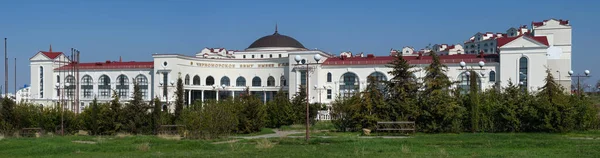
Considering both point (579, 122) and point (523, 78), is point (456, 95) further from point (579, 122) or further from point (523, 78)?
point (523, 78)

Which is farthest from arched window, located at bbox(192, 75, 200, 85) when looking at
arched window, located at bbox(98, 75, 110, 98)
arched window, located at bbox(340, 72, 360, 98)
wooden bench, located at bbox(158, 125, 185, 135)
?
wooden bench, located at bbox(158, 125, 185, 135)

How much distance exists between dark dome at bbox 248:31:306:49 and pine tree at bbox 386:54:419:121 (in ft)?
186

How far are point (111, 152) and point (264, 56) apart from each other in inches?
2653

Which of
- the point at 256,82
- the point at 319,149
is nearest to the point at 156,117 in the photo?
the point at 319,149

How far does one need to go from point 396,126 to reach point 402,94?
2.07 meters

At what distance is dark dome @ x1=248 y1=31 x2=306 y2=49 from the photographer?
87.8 meters

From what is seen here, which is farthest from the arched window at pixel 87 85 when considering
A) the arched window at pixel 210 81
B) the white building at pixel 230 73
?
the arched window at pixel 210 81

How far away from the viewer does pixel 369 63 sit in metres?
70.2

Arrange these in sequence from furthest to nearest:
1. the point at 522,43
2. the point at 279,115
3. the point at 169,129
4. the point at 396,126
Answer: the point at 522,43 < the point at 279,115 < the point at 169,129 < the point at 396,126

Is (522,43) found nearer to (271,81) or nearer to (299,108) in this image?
(271,81)

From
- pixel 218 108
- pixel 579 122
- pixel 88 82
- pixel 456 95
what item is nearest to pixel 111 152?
pixel 218 108

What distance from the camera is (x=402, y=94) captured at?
30.3 metres

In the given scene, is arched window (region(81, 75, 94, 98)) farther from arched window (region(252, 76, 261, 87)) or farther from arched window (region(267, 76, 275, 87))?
arched window (region(267, 76, 275, 87))

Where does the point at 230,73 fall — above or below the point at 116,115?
above
